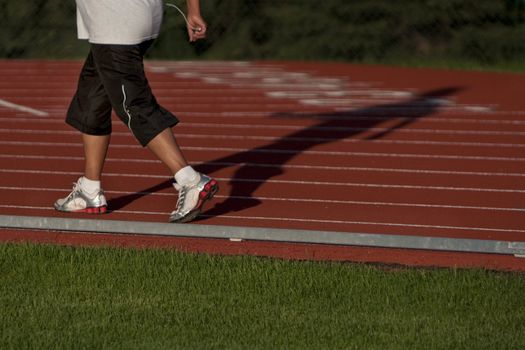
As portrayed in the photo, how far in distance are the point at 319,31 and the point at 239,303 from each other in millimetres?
14311

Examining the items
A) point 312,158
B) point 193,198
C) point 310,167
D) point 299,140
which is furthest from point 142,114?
point 299,140

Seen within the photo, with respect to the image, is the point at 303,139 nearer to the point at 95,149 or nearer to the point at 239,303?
the point at 95,149

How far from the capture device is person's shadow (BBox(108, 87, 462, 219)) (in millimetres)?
9008

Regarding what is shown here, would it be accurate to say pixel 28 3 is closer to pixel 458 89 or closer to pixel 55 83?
pixel 55 83

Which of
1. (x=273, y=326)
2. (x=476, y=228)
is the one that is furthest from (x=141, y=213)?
(x=273, y=326)

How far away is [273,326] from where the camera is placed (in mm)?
5922

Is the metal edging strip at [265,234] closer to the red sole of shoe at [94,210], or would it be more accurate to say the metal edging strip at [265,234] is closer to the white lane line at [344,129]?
the red sole of shoe at [94,210]

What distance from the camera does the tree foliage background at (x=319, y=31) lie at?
65.3 ft

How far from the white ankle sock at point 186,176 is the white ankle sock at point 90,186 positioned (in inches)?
25.8

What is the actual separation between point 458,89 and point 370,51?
4402mm

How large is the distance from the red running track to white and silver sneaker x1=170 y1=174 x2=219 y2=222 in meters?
0.29

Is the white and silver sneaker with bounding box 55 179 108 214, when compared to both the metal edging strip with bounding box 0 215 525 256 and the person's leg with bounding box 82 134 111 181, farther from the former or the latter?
the metal edging strip with bounding box 0 215 525 256

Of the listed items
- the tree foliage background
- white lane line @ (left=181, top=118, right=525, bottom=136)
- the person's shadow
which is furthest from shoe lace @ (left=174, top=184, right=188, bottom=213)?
the tree foliage background

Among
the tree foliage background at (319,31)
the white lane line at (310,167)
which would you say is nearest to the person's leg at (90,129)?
the white lane line at (310,167)
